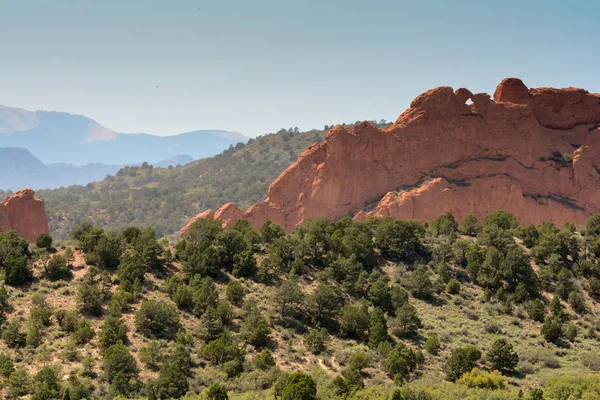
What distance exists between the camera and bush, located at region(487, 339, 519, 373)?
3161 cm

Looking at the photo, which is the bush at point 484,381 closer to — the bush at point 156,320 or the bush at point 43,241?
the bush at point 156,320

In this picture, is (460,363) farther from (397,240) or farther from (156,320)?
(156,320)

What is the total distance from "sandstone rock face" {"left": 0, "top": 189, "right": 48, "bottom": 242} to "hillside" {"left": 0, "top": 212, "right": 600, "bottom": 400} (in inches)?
734

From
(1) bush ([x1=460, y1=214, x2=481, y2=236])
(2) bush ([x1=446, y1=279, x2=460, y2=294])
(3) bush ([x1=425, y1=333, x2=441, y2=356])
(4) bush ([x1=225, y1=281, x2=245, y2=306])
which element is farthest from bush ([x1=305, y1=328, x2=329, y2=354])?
(1) bush ([x1=460, y1=214, x2=481, y2=236])

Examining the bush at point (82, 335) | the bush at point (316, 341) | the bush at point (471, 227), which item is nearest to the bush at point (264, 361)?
the bush at point (316, 341)

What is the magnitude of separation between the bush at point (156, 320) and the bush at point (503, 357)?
2109 cm

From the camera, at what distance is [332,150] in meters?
69.4

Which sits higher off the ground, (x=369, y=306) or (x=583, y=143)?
(x=583, y=143)

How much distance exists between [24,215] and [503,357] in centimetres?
5814

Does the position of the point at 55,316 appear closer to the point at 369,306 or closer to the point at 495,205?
the point at 369,306

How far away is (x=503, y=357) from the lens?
104 ft

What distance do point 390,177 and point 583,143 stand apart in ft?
94.5

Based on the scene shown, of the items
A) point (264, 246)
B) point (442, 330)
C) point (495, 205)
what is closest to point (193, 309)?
point (264, 246)

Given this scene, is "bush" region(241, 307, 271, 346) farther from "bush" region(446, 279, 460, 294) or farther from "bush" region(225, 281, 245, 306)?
"bush" region(446, 279, 460, 294)
